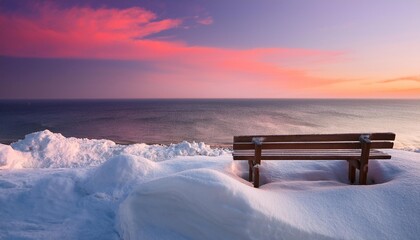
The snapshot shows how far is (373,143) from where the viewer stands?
5.58 metres

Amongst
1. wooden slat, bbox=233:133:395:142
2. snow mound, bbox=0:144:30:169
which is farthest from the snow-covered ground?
snow mound, bbox=0:144:30:169

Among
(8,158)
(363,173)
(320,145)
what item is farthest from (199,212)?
(8,158)

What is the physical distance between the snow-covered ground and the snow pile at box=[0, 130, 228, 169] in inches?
217

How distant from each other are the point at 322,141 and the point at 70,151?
39.7ft

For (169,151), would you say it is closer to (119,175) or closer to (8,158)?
(8,158)

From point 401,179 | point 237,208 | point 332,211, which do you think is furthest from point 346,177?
point 237,208

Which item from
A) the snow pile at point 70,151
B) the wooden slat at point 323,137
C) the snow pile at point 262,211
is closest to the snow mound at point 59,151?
the snow pile at point 70,151

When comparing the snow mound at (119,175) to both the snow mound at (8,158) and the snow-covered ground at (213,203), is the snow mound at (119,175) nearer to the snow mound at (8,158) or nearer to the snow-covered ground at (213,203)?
the snow-covered ground at (213,203)

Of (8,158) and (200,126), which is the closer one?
(8,158)

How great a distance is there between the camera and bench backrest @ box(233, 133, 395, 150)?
5594 mm

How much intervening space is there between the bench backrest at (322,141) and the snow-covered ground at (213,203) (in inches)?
28.0

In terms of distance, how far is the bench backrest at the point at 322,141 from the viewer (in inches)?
220

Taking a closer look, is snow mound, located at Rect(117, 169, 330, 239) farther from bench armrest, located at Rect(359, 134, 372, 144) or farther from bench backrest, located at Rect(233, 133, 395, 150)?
bench armrest, located at Rect(359, 134, 372, 144)

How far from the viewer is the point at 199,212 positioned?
13.7 ft
